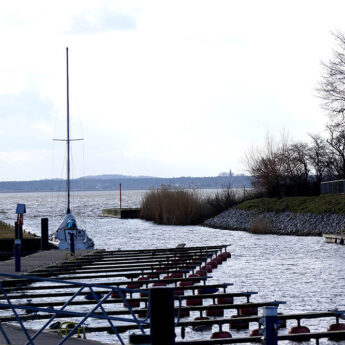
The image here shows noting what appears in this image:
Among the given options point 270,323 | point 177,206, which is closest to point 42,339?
point 270,323

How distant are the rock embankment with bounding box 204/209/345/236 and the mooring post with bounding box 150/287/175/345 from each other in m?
43.0

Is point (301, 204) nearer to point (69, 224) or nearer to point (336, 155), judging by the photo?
point (336, 155)

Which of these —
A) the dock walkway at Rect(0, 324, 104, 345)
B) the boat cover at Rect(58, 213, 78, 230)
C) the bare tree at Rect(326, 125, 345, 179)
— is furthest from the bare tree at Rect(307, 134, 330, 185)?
the dock walkway at Rect(0, 324, 104, 345)

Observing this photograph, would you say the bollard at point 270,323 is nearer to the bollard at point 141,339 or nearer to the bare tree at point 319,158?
the bollard at point 141,339

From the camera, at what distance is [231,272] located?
33.4m

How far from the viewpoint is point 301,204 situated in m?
62.9

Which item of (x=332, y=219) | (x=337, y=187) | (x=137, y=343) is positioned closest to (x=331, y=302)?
(x=137, y=343)

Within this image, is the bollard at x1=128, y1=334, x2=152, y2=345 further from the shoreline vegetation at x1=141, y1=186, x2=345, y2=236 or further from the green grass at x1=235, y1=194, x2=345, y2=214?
the green grass at x1=235, y1=194, x2=345, y2=214

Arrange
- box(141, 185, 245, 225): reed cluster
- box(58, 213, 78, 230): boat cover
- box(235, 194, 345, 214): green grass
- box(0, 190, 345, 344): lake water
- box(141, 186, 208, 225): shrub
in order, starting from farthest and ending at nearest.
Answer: box(141, 185, 245, 225): reed cluster < box(141, 186, 208, 225): shrub < box(235, 194, 345, 214): green grass < box(58, 213, 78, 230): boat cover < box(0, 190, 345, 344): lake water

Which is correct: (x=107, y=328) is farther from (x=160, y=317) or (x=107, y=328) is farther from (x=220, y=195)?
(x=220, y=195)

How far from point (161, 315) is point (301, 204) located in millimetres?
52590

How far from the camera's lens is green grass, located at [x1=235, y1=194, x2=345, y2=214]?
2293 inches

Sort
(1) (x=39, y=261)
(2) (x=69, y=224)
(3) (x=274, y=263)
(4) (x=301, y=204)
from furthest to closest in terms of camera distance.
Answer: (4) (x=301, y=204) < (2) (x=69, y=224) < (3) (x=274, y=263) < (1) (x=39, y=261)

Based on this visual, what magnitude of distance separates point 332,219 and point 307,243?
804cm
